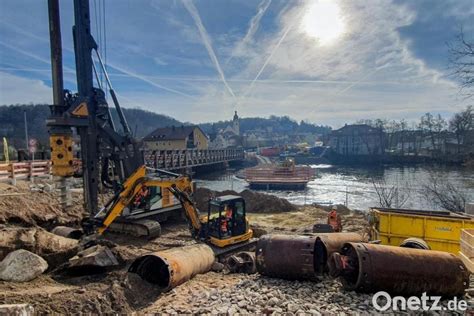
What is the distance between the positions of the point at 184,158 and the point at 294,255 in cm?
3908

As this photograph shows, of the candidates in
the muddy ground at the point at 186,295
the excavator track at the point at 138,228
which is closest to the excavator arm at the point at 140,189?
the muddy ground at the point at 186,295

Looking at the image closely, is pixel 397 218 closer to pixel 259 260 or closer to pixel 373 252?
pixel 373 252

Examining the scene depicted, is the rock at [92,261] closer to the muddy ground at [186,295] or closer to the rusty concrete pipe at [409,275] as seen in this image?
the muddy ground at [186,295]

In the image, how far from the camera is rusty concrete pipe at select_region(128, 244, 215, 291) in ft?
23.8

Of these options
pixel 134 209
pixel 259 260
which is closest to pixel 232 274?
pixel 259 260

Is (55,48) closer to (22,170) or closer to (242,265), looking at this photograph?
(242,265)

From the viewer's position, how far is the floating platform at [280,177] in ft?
135

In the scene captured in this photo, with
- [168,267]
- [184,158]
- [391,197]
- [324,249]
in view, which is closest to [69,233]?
[168,267]

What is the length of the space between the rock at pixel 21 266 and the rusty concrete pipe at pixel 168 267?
2.04 m

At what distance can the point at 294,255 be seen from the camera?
284 inches

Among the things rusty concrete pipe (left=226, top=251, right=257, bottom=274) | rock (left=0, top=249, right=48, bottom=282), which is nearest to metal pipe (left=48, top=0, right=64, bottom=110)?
rock (left=0, top=249, right=48, bottom=282)

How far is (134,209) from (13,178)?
25.0ft

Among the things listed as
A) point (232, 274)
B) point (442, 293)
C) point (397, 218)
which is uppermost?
point (397, 218)

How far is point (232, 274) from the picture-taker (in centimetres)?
879
